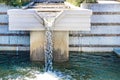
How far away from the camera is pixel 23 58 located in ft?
43.5

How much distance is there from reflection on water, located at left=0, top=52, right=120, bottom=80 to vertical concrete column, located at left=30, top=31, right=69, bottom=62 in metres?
0.38

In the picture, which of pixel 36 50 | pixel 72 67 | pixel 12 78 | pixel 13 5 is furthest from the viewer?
pixel 13 5

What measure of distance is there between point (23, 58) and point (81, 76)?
3504 millimetres

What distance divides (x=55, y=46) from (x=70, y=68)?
1.59 metres

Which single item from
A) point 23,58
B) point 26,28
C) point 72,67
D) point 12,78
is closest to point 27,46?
point 23,58

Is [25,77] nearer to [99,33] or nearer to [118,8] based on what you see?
[99,33]

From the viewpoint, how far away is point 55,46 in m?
13.0

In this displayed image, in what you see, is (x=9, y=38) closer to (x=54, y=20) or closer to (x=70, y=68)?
(x=54, y=20)

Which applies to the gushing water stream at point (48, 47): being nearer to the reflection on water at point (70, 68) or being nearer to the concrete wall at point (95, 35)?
the reflection on water at point (70, 68)

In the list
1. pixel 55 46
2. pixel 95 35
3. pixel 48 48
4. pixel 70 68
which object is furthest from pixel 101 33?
pixel 70 68

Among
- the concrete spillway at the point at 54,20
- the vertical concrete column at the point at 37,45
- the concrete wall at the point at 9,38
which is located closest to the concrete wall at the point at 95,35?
the concrete wall at the point at 9,38

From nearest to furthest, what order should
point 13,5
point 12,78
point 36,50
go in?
1. point 12,78
2. point 36,50
3. point 13,5

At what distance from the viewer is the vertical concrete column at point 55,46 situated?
1293 centimetres

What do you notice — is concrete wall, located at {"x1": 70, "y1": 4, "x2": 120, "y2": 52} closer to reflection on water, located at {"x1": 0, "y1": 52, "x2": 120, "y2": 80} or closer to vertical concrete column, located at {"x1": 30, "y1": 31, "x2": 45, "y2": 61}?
reflection on water, located at {"x1": 0, "y1": 52, "x2": 120, "y2": 80}
